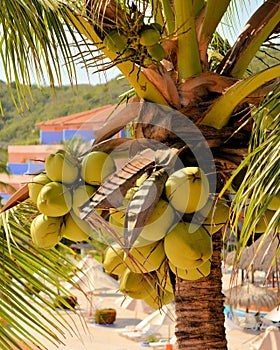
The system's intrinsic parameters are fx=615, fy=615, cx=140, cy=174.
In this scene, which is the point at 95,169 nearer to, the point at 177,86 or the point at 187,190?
the point at 187,190

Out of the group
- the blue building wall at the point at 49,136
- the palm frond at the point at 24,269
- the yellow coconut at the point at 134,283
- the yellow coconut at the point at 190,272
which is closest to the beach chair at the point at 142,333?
the palm frond at the point at 24,269

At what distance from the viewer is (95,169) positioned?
7.98 ft

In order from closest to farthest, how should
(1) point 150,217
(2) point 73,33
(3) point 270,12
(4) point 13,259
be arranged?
1. (1) point 150,217
2. (2) point 73,33
3. (3) point 270,12
4. (4) point 13,259

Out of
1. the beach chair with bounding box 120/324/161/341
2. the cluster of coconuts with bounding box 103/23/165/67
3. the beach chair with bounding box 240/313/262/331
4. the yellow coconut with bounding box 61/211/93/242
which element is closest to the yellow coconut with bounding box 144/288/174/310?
the yellow coconut with bounding box 61/211/93/242

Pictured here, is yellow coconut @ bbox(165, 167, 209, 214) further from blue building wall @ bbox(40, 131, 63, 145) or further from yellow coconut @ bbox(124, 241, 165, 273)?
blue building wall @ bbox(40, 131, 63, 145)

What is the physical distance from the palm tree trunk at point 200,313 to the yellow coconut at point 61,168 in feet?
2.59

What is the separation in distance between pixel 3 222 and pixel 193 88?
3.57ft

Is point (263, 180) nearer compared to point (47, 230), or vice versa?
point (263, 180)

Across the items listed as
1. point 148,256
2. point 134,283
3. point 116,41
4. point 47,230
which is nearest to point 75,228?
point 47,230

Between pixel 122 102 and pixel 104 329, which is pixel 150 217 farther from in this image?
pixel 104 329

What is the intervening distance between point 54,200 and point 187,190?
1.75 feet

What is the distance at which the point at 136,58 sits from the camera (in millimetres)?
2531

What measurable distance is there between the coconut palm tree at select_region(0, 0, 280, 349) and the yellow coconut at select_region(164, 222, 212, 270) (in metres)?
0.07

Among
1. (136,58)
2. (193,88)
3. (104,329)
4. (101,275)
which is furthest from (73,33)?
(101,275)
